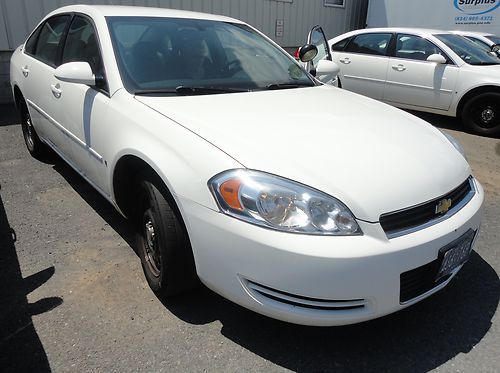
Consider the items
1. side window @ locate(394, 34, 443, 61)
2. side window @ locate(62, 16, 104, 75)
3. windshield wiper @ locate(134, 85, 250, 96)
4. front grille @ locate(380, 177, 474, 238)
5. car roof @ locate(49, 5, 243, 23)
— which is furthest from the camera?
side window @ locate(394, 34, 443, 61)

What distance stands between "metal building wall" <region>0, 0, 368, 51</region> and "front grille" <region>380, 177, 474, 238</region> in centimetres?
708

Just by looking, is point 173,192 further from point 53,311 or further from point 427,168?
point 427,168

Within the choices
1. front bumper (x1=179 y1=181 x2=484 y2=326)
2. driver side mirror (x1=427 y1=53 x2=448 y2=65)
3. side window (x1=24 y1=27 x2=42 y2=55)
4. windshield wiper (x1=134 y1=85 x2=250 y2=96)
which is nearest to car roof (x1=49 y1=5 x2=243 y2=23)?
windshield wiper (x1=134 y1=85 x2=250 y2=96)

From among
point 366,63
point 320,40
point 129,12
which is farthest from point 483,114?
point 129,12

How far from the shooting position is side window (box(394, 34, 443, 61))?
6555 mm

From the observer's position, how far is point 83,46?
306 cm

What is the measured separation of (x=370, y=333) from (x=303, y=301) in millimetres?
612

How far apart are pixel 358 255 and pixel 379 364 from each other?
2.15ft

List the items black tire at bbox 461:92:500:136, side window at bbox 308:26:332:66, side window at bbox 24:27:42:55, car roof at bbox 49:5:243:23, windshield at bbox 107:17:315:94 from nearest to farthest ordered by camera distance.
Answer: windshield at bbox 107:17:315:94 < car roof at bbox 49:5:243:23 < side window at bbox 24:27:42:55 < side window at bbox 308:26:332:66 < black tire at bbox 461:92:500:136

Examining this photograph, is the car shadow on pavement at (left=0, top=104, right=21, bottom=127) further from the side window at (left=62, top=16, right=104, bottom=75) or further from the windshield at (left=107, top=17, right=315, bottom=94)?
the windshield at (left=107, top=17, right=315, bottom=94)

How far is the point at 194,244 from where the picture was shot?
199 cm

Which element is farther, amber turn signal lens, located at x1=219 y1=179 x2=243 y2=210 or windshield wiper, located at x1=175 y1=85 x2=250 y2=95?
windshield wiper, located at x1=175 y1=85 x2=250 y2=95

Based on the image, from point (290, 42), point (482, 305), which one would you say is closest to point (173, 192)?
point (482, 305)

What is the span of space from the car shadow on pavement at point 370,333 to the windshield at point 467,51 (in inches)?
195
